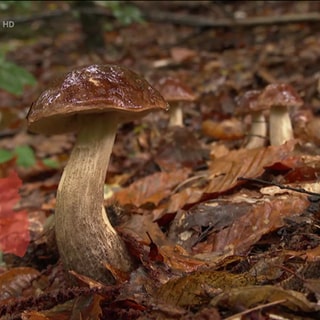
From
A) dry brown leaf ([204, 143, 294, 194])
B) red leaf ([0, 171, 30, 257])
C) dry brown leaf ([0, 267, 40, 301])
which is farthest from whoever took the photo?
dry brown leaf ([204, 143, 294, 194])

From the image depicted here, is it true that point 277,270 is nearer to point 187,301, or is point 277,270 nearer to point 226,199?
point 187,301

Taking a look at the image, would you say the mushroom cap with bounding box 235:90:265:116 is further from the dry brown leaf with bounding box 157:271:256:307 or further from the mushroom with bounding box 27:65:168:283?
the dry brown leaf with bounding box 157:271:256:307

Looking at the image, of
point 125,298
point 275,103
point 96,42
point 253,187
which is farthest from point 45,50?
point 125,298

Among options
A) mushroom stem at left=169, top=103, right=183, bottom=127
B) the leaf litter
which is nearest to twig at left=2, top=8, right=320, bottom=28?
the leaf litter

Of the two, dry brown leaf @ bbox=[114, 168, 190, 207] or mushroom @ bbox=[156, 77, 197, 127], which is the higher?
mushroom @ bbox=[156, 77, 197, 127]

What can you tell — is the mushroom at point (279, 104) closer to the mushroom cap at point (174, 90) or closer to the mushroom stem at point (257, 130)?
the mushroom stem at point (257, 130)

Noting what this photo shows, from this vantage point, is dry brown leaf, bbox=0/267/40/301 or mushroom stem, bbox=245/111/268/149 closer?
dry brown leaf, bbox=0/267/40/301

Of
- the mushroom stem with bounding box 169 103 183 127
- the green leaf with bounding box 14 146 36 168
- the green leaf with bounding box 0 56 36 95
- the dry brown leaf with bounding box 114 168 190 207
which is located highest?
the green leaf with bounding box 0 56 36 95
